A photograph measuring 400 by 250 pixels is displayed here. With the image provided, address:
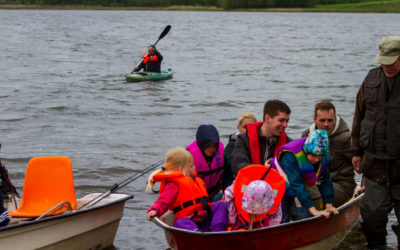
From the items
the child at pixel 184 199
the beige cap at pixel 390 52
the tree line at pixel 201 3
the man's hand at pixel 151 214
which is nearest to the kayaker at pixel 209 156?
the child at pixel 184 199

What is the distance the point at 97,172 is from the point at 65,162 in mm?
4209

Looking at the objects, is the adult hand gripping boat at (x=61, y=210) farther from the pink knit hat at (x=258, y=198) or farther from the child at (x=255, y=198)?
the pink knit hat at (x=258, y=198)

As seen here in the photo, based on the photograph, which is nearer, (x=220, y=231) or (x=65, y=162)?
(x=220, y=231)

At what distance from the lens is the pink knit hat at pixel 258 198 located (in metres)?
4.88

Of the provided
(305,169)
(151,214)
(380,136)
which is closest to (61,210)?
(151,214)

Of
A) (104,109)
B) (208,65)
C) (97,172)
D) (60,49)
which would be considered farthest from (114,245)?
(60,49)

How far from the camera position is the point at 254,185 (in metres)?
4.89

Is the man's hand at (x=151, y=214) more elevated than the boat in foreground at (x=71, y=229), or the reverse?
the man's hand at (x=151, y=214)

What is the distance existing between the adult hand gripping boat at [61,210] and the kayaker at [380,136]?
2.33 m

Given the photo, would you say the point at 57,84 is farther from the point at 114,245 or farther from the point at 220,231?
the point at 220,231

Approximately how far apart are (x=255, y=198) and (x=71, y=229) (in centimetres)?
184

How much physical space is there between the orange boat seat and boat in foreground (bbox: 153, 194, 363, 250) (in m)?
1.21

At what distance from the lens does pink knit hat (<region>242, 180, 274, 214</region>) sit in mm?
4883

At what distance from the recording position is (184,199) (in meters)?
5.35
